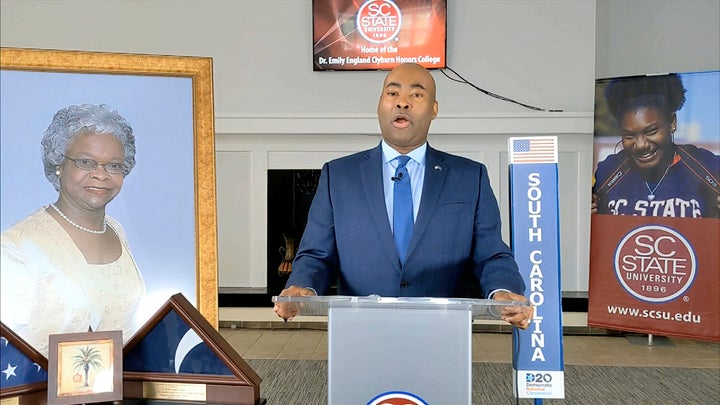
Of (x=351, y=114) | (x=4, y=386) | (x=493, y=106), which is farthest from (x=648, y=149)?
(x=4, y=386)

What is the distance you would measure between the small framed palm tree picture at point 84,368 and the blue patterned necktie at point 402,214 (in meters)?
0.71

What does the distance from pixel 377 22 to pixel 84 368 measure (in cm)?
448

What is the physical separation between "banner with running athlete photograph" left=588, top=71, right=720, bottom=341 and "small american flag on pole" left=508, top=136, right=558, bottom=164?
2539 mm

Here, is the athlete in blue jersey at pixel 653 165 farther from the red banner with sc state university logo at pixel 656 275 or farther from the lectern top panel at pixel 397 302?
the lectern top panel at pixel 397 302

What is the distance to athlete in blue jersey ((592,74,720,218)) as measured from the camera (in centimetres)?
470

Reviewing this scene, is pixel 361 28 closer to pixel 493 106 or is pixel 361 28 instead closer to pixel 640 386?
pixel 493 106

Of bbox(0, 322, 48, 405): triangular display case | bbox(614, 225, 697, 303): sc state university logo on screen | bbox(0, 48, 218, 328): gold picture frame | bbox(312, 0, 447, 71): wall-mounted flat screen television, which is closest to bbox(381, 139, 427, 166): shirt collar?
bbox(0, 48, 218, 328): gold picture frame

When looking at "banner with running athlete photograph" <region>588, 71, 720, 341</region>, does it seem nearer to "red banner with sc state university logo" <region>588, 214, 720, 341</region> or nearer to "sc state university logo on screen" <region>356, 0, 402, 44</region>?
"red banner with sc state university logo" <region>588, 214, 720, 341</region>

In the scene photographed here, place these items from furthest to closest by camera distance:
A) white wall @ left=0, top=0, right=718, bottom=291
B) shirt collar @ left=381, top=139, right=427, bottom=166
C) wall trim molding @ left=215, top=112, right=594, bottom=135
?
1. white wall @ left=0, top=0, right=718, bottom=291
2. wall trim molding @ left=215, top=112, right=594, bottom=135
3. shirt collar @ left=381, top=139, right=427, bottom=166

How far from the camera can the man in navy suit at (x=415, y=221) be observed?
6.52ft

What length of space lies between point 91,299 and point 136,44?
4363 millimetres

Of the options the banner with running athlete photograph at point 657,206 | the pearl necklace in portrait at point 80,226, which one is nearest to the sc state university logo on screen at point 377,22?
the banner with running athlete photograph at point 657,206

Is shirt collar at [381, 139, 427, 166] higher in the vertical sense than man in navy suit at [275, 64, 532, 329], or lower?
higher

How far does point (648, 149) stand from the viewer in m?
4.89
